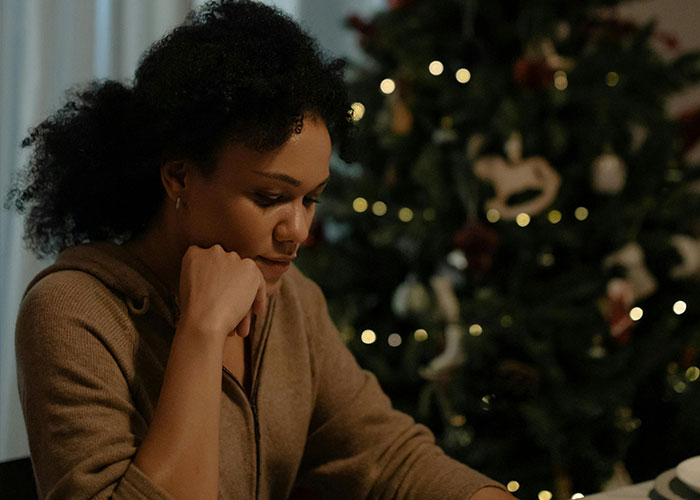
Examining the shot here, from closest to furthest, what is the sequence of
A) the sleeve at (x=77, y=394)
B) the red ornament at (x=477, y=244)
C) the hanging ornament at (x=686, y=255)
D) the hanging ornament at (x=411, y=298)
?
A: the sleeve at (x=77, y=394) → the red ornament at (x=477, y=244) → the hanging ornament at (x=411, y=298) → the hanging ornament at (x=686, y=255)

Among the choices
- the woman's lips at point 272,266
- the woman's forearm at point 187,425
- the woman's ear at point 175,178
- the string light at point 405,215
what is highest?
the woman's ear at point 175,178

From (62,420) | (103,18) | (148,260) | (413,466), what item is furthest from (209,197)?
(103,18)

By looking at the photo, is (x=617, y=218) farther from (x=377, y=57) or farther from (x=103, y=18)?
(x=103, y=18)

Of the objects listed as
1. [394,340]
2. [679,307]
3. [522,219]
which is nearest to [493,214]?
[522,219]

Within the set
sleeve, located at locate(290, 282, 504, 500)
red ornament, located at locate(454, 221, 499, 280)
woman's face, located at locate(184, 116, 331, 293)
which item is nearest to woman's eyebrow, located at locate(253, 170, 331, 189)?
woman's face, located at locate(184, 116, 331, 293)

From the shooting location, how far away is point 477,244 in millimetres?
2061

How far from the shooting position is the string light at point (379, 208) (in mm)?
2340

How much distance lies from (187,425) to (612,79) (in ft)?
5.57

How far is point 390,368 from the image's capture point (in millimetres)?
2346

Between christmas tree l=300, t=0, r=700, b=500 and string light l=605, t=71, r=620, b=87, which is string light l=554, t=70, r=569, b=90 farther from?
string light l=605, t=71, r=620, b=87

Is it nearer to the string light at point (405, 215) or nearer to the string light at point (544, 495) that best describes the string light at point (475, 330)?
the string light at point (405, 215)

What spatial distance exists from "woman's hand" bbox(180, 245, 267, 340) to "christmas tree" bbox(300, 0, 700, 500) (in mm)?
1012

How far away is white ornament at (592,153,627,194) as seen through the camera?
83.4 inches

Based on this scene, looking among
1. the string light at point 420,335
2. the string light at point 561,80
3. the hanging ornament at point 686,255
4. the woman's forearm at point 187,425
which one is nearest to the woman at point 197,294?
the woman's forearm at point 187,425
